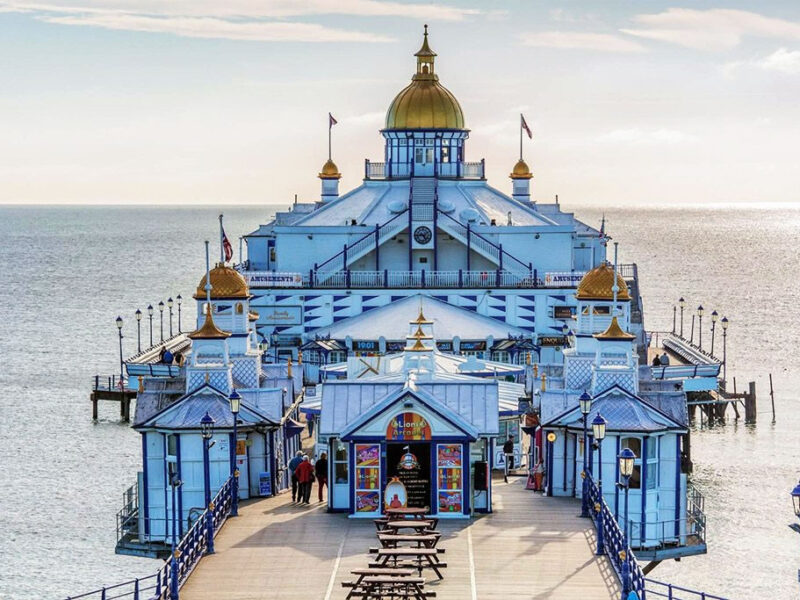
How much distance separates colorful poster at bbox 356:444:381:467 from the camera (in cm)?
4128

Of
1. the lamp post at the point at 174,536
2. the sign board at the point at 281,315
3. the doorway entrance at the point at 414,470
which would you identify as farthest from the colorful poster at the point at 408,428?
the sign board at the point at 281,315

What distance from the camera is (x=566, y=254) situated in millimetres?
82875

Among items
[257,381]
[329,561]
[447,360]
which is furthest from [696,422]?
[329,561]

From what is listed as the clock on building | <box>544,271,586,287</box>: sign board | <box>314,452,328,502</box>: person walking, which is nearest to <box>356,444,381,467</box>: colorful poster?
<box>314,452,328,502</box>: person walking

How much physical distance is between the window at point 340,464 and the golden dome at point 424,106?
160 feet

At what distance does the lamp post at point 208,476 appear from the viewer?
37.9m

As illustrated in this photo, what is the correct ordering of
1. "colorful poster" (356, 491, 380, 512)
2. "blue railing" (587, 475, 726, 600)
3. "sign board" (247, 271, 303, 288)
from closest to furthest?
"blue railing" (587, 475, 726, 600) < "colorful poster" (356, 491, 380, 512) < "sign board" (247, 271, 303, 288)

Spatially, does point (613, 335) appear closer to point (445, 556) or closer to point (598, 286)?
point (598, 286)

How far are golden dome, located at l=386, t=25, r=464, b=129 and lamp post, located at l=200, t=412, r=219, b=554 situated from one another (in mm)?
47248

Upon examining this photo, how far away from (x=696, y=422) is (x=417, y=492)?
46196 millimetres

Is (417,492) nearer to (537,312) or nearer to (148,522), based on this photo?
(148,522)

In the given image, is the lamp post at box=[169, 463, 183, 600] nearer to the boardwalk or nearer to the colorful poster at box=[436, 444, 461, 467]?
the boardwalk

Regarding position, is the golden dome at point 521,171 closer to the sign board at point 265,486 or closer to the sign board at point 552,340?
the sign board at point 552,340

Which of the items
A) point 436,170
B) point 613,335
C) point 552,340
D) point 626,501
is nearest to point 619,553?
point 626,501
